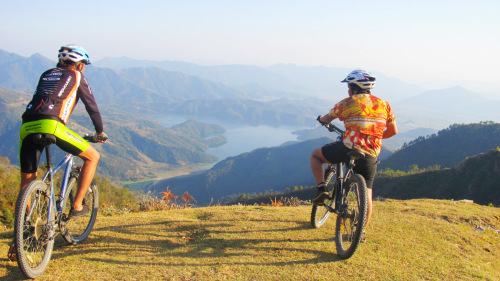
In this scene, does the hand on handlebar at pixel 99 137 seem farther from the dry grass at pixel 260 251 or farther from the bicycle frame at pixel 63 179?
the dry grass at pixel 260 251

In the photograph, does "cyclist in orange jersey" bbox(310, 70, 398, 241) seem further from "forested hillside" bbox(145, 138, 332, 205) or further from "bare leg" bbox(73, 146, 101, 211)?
"forested hillside" bbox(145, 138, 332, 205)

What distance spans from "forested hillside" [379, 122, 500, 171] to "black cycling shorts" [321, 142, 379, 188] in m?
92.4

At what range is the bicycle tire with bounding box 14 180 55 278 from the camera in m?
3.21

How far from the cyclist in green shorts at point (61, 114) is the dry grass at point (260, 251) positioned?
0.88 metres

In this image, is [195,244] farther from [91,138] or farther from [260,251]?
[91,138]

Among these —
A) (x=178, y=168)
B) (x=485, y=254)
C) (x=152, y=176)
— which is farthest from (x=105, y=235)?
(x=178, y=168)

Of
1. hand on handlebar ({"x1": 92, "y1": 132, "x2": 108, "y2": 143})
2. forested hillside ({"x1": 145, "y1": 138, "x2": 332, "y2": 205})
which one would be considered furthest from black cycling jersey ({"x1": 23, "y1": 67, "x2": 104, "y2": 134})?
forested hillside ({"x1": 145, "y1": 138, "x2": 332, "y2": 205})

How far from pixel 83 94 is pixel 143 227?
248 centimetres

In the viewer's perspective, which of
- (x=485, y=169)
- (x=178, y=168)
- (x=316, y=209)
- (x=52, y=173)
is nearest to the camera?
(x=52, y=173)

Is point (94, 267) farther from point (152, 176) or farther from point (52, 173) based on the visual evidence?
point (152, 176)

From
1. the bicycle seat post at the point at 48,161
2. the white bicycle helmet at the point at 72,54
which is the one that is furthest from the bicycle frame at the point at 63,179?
the white bicycle helmet at the point at 72,54

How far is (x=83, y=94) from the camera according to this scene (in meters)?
3.99

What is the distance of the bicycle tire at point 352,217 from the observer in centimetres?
393

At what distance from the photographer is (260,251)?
447cm
